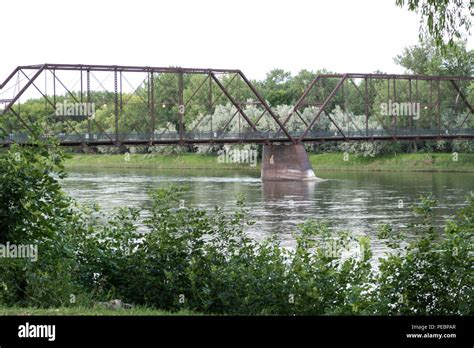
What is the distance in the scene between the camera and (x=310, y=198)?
5766cm

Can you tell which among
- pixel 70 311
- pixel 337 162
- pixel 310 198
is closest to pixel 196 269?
pixel 70 311

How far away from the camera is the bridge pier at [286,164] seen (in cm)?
8425

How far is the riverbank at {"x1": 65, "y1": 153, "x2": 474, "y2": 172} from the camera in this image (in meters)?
96.1

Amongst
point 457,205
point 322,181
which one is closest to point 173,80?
point 322,181

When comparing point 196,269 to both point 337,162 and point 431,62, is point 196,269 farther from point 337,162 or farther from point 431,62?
point 431,62

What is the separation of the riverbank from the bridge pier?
12.5 metres

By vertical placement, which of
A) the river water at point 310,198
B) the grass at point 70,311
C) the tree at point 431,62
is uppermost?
the tree at point 431,62

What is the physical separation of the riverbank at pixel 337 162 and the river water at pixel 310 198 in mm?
17437

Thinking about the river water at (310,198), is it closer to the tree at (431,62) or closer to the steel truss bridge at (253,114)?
the steel truss bridge at (253,114)

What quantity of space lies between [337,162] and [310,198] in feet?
155

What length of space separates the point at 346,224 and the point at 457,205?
37.7 ft

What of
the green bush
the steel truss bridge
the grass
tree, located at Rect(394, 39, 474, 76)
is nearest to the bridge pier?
the steel truss bridge

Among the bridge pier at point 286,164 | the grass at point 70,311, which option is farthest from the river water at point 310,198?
the grass at point 70,311
